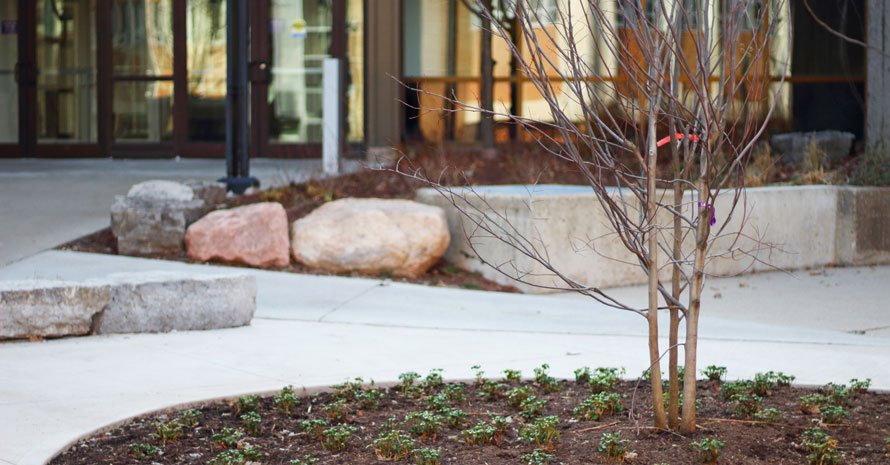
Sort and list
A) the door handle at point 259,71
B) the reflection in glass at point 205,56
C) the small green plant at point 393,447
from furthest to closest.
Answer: the reflection in glass at point 205,56, the door handle at point 259,71, the small green plant at point 393,447

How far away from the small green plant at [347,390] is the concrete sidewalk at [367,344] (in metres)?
0.25

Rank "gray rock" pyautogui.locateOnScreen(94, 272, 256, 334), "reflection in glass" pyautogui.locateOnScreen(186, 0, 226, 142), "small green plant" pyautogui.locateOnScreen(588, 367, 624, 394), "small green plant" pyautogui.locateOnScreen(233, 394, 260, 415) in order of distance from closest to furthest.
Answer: "small green plant" pyautogui.locateOnScreen(233, 394, 260, 415) → "small green plant" pyautogui.locateOnScreen(588, 367, 624, 394) → "gray rock" pyautogui.locateOnScreen(94, 272, 256, 334) → "reflection in glass" pyautogui.locateOnScreen(186, 0, 226, 142)

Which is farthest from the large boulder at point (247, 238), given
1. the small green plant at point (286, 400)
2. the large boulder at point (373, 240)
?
the small green plant at point (286, 400)

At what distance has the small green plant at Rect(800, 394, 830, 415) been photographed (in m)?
4.05

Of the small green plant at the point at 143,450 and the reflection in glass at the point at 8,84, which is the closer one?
the small green plant at the point at 143,450

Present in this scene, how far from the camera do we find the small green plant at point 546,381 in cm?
450

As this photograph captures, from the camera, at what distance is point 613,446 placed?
11.4 feet

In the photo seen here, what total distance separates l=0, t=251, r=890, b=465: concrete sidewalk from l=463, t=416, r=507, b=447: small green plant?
3.61 ft

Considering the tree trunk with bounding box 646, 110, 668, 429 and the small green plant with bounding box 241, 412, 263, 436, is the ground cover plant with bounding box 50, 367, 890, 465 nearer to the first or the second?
the small green plant with bounding box 241, 412, 263, 436

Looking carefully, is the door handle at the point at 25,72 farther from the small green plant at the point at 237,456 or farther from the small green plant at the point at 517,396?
the small green plant at the point at 237,456

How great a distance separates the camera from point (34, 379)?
4797 millimetres

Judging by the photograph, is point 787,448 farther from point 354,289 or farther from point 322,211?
point 322,211

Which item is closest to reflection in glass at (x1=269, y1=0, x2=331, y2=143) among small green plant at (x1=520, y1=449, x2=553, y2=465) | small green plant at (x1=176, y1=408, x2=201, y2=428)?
small green plant at (x1=176, y1=408, x2=201, y2=428)

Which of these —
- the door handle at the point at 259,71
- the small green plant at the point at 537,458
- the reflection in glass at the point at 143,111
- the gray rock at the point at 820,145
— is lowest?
the small green plant at the point at 537,458
